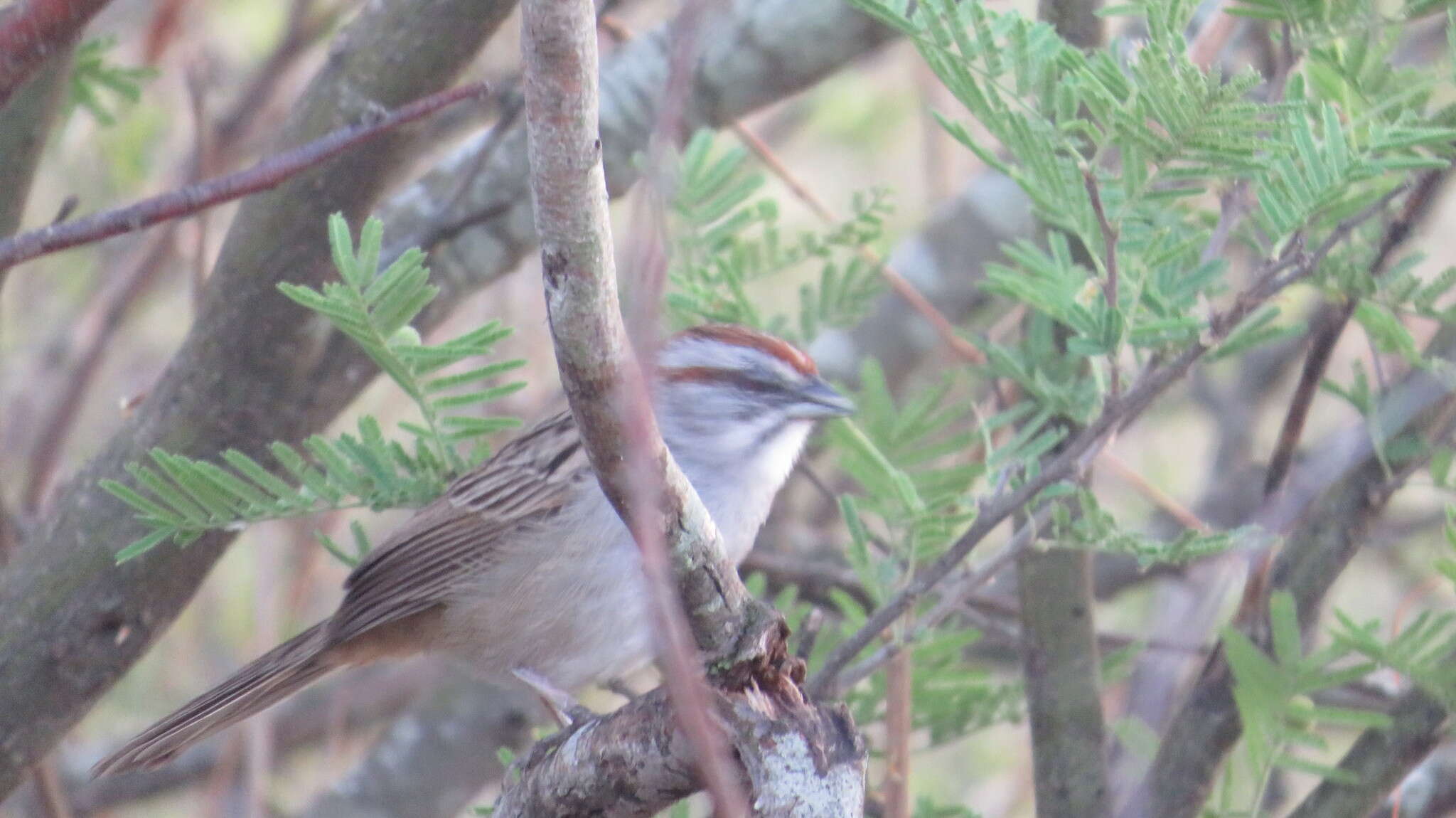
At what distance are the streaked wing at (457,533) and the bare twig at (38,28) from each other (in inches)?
47.0

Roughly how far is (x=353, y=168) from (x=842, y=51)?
1101 mm

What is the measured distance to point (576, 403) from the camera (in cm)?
153

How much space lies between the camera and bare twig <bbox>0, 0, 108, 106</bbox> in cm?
184

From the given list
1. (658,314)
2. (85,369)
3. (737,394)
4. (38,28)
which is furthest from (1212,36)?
(85,369)

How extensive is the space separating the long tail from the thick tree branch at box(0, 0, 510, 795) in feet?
0.58

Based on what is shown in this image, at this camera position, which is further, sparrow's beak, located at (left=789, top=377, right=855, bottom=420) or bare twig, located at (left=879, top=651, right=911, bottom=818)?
sparrow's beak, located at (left=789, top=377, right=855, bottom=420)

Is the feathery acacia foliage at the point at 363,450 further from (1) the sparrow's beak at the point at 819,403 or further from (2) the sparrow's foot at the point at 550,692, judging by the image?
(1) the sparrow's beak at the point at 819,403

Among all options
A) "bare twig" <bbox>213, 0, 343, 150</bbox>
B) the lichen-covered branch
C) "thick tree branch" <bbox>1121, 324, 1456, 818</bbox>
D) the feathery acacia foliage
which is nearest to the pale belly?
the feathery acacia foliage

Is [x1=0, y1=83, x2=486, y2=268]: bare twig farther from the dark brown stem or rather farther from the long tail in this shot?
the dark brown stem

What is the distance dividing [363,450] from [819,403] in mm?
869

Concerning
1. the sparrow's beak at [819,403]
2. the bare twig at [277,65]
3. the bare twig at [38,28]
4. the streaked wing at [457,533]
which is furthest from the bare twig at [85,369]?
the bare twig at [38,28]

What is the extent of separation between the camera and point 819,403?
292 centimetres

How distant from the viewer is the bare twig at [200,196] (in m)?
1.89

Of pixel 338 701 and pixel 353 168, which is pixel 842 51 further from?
pixel 338 701
